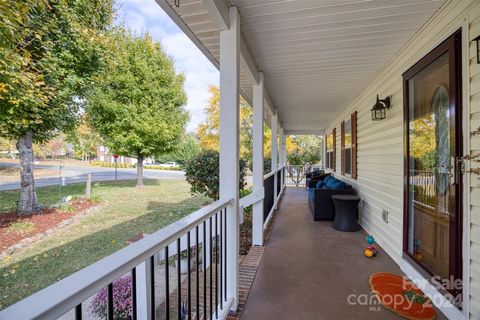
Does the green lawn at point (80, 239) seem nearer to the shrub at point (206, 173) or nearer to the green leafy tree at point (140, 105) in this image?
the shrub at point (206, 173)

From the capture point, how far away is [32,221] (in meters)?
6.71

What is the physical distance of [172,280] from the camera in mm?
3828

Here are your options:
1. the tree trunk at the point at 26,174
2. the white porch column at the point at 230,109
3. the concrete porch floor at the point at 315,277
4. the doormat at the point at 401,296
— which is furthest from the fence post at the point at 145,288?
the tree trunk at the point at 26,174

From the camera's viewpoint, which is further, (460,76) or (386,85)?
(386,85)

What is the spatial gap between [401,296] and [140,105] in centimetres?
1153

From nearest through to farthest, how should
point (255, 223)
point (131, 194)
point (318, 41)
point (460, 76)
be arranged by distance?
point (460, 76), point (318, 41), point (255, 223), point (131, 194)

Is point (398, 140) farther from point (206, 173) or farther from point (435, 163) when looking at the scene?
point (206, 173)

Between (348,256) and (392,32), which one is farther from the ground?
(392,32)

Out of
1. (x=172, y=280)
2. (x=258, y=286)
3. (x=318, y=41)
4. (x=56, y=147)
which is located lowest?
(x=172, y=280)

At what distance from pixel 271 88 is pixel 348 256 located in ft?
10.0

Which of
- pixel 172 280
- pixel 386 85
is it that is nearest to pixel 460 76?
pixel 386 85

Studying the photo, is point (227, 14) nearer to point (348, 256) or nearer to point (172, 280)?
point (348, 256)

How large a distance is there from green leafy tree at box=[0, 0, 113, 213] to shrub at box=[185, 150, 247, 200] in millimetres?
3143

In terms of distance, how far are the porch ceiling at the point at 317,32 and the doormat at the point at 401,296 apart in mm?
2482
